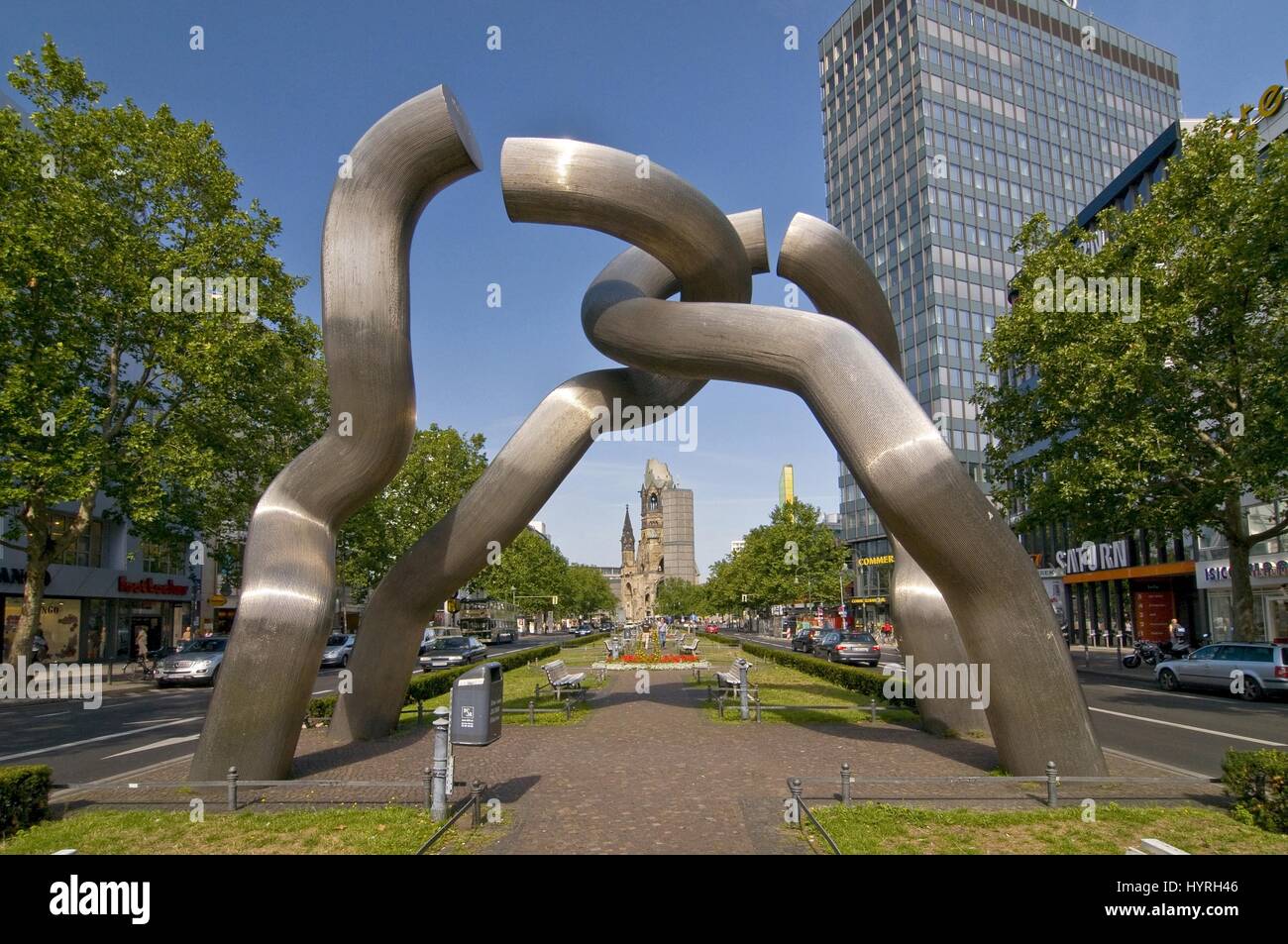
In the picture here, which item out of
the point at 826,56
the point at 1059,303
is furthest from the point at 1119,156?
the point at 1059,303

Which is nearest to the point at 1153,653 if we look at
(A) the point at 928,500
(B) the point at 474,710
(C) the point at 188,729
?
(A) the point at 928,500

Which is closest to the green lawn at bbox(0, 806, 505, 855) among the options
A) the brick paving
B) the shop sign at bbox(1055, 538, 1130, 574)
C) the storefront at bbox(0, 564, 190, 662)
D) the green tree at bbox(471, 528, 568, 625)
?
the brick paving

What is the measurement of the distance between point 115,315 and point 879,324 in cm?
2443

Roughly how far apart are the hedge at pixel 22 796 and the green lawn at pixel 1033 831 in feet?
26.5

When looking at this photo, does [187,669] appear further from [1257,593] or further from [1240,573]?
[1257,593]

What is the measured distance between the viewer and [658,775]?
1107cm

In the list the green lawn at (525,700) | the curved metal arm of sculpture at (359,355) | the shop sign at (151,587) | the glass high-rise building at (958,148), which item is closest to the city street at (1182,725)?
the green lawn at (525,700)

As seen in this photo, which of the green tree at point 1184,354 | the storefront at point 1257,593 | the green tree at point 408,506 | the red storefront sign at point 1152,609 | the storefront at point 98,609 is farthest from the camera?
the red storefront sign at point 1152,609

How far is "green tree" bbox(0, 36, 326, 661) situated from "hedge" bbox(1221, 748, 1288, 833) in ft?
88.2

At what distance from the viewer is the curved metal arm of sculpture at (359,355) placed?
11.0 m

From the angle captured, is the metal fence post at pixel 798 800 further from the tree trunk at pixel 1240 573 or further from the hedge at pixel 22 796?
the tree trunk at pixel 1240 573

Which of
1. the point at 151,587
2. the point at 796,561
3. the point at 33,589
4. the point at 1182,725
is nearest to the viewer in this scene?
the point at 1182,725

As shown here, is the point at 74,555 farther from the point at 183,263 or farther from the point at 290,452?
the point at 183,263

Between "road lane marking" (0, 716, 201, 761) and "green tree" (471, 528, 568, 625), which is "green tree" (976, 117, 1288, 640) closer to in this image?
"road lane marking" (0, 716, 201, 761)
